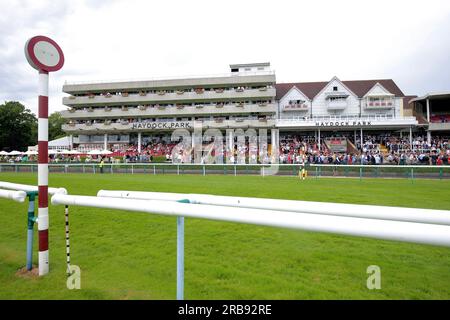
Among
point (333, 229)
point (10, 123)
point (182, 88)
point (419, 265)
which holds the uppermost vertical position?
point (182, 88)

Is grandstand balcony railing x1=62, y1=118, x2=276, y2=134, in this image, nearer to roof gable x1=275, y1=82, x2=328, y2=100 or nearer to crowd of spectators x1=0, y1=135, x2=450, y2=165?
crowd of spectators x1=0, y1=135, x2=450, y2=165

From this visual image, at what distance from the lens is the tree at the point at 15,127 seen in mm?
57188

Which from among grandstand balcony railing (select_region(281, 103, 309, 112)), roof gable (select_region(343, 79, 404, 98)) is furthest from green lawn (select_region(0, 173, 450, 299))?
roof gable (select_region(343, 79, 404, 98))

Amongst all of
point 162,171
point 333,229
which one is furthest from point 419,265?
point 162,171

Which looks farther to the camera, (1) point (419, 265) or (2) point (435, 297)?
(1) point (419, 265)

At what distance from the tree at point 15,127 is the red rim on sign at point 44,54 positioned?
66.0 meters

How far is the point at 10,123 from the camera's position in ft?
190

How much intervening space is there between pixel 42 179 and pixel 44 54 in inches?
57.4

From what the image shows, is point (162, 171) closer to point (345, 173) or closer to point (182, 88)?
point (345, 173)

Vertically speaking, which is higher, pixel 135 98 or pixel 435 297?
pixel 135 98

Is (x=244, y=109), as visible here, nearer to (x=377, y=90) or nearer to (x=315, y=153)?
(x=315, y=153)

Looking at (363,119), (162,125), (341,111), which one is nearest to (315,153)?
(363,119)

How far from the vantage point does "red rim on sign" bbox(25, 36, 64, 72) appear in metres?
3.36
